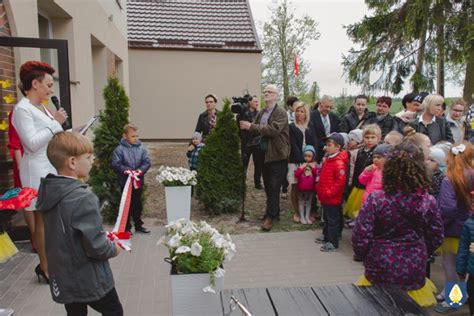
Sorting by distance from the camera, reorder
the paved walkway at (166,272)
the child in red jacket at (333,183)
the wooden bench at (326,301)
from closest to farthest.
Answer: the wooden bench at (326,301) < the paved walkway at (166,272) < the child in red jacket at (333,183)

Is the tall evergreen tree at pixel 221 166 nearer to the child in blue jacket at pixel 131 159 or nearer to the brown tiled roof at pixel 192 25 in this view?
the child in blue jacket at pixel 131 159

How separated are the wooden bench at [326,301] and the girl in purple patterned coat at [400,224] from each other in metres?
0.33

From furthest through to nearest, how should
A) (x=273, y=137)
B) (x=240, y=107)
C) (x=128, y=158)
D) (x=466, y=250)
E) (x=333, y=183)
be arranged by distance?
1. (x=240, y=107)
2. (x=273, y=137)
3. (x=128, y=158)
4. (x=333, y=183)
5. (x=466, y=250)

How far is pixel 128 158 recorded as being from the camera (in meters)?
5.53

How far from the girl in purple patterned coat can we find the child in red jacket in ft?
6.74

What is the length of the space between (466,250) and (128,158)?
4.02 m

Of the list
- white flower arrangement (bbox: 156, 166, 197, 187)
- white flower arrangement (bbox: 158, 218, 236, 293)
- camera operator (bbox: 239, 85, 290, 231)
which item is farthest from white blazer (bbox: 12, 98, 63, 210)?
camera operator (bbox: 239, 85, 290, 231)

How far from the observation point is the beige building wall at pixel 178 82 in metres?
18.0

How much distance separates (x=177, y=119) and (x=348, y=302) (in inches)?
653

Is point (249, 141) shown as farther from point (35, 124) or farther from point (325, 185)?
point (35, 124)

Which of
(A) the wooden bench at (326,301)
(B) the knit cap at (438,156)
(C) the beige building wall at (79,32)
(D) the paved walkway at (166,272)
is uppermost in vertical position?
(C) the beige building wall at (79,32)

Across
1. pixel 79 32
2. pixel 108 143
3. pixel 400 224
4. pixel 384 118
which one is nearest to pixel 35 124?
pixel 108 143

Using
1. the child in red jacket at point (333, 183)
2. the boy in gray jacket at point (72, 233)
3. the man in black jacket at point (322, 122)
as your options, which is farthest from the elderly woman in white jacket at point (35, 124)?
the man in black jacket at point (322, 122)

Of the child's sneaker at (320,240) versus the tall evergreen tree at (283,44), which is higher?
the tall evergreen tree at (283,44)
